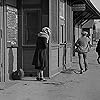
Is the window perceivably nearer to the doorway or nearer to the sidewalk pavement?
the doorway

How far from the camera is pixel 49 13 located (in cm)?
1133

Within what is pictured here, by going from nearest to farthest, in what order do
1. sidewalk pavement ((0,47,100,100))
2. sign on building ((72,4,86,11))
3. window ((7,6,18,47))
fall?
sidewalk pavement ((0,47,100,100))
window ((7,6,18,47))
sign on building ((72,4,86,11))

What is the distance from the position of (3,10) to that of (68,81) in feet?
10.8

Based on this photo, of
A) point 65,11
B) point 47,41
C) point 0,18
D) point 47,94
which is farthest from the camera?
point 65,11

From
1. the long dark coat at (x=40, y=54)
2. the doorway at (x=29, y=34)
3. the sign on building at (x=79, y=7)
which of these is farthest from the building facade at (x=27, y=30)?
the sign on building at (x=79, y=7)

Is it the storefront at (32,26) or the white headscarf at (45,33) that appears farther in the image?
the storefront at (32,26)

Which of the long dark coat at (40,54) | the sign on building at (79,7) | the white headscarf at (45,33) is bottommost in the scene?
the long dark coat at (40,54)

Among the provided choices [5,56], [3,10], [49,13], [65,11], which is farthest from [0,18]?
[65,11]

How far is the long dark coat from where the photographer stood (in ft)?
34.6

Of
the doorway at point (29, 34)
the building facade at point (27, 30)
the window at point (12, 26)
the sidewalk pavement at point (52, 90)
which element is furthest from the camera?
the doorway at point (29, 34)

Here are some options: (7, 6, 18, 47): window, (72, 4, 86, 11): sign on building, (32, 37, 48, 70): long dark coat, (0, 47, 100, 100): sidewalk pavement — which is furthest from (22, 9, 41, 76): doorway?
(72, 4, 86, 11): sign on building

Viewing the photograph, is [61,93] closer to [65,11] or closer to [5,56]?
[5,56]

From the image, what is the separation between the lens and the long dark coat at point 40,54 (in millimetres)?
10557

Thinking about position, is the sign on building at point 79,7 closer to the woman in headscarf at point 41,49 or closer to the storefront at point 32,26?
the storefront at point 32,26
